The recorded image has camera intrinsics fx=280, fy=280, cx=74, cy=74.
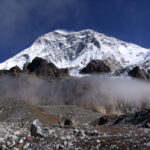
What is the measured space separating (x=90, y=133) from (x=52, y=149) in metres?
4.28

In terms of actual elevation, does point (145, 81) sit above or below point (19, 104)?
above

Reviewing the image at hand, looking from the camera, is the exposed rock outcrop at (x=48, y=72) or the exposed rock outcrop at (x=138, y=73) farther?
the exposed rock outcrop at (x=48, y=72)

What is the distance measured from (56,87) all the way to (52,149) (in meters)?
148

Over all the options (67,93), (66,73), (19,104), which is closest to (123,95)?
(67,93)

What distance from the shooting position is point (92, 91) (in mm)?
150000

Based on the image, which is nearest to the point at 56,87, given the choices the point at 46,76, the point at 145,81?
the point at 46,76

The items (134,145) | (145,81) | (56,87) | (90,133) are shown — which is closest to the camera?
(134,145)

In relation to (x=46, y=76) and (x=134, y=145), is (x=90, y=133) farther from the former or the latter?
(x=46, y=76)

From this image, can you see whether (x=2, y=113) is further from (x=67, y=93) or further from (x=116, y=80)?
(x=116, y=80)

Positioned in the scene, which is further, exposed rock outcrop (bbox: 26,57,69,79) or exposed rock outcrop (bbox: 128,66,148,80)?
exposed rock outcrop (bbox: 26,57,69,79)

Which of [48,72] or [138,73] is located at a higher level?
[48,72]

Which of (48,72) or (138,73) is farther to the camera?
(48,72)

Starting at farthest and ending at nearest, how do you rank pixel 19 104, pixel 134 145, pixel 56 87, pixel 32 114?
pixel 56 87 < pixel 19 104 < pixel 32 114 < pixel 134 145

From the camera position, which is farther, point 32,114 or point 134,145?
point 32,114
